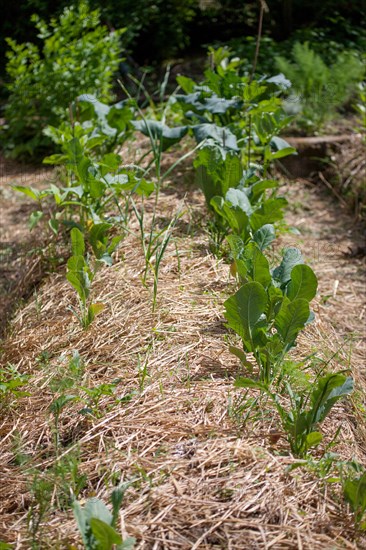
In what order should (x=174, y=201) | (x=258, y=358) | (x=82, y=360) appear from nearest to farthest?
(x=258, y=358) < (x=82, y=360) < (x=174, y=201)

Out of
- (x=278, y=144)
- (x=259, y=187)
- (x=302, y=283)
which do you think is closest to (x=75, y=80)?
(x=278, y=144)

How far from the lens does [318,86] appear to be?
16.8 ft

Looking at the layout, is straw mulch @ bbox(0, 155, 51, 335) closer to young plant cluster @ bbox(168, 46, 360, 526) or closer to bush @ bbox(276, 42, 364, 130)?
young plant cluster @ bbox(168, 46, 360, 526)

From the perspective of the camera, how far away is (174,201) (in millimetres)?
3645

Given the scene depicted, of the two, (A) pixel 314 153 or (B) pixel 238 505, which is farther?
(A) pixel 314 153

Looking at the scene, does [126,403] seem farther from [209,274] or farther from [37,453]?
[209,274]

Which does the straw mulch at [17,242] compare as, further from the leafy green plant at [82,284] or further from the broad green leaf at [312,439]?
the broad green leaf at [312,439]

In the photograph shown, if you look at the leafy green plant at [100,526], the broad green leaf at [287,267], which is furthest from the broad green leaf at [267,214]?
the leafy green plant at [100,526]

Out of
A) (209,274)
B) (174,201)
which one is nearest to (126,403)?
(209,274)

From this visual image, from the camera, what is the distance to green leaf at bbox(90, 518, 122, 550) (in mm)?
1427

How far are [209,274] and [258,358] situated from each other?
824 mm

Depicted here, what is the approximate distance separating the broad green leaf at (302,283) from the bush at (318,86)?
307cm

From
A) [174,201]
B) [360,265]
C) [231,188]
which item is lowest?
[360,265]

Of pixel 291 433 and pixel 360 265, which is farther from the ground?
pixel 291 433
